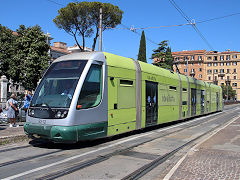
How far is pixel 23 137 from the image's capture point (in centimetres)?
931

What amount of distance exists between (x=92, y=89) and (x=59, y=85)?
95 cm

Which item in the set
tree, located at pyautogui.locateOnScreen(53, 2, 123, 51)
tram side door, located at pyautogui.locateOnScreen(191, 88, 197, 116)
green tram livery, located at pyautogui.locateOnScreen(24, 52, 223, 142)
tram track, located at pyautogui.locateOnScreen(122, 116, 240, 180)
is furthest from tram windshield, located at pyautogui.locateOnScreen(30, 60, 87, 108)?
A: tree, located at pyautogui.locateOnScreen(53, 2, 123, 51)

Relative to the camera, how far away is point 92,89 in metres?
7.92

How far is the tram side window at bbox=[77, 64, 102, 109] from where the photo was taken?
7.54 metres

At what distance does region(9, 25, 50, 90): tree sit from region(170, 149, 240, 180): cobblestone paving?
98.4 ft

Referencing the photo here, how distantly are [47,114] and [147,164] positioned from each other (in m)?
3.08

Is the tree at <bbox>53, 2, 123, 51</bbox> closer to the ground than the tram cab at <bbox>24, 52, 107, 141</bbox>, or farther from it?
farther from it

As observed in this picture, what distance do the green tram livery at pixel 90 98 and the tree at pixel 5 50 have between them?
31.3 metres

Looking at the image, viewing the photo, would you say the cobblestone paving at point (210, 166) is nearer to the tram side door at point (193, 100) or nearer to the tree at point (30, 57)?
the tram side door at point (193, 100)

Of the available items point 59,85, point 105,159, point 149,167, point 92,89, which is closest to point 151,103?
point 92,89

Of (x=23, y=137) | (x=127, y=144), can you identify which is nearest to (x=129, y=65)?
(x=127, y=144)

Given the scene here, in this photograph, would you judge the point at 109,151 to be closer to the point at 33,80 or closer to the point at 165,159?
the point at 165,159

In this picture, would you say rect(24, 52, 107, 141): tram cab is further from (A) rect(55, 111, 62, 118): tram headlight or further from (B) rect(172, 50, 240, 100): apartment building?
(B) rect(172, 50, 240, 100): apartment building

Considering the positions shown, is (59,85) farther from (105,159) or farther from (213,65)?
(213,65)
